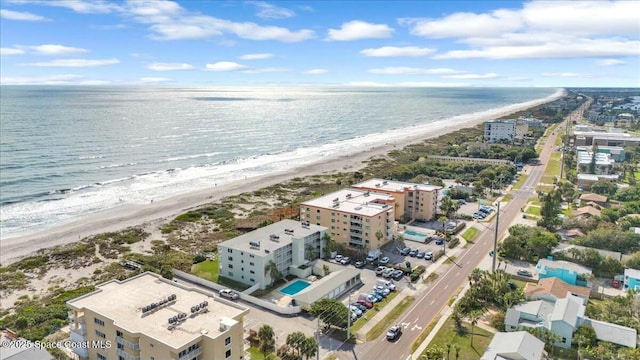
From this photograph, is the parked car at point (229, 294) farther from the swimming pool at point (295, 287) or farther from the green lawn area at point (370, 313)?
the green lawn area at point (370, 313)

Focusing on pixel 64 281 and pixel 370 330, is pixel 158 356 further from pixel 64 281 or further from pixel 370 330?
pixel 64 281

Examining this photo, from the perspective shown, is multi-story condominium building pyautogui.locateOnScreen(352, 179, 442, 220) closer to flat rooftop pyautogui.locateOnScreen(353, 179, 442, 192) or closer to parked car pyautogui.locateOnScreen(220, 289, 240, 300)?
flat rooftop pyautogui.locateOnScreen(353, 179, 442, 192)

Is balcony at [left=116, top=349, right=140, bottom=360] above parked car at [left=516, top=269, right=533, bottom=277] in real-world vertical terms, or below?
above

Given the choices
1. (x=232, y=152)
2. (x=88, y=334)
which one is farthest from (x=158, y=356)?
(x=232, y=152)

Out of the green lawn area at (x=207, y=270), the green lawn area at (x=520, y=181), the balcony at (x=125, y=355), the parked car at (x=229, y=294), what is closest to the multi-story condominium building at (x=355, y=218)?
the green lawn area at (x=207, y=270)

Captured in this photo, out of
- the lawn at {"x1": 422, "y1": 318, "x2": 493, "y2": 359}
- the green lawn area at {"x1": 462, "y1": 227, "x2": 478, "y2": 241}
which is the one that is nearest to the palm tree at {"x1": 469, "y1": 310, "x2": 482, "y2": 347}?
the lawn at {"x1": 422, "y1": 318, "x2": 493, "y2": 359}

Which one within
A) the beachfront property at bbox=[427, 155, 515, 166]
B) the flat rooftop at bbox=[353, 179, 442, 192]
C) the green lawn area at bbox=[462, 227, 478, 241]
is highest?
the flat rooftop at bbox=[353, 179, 442, 192]
